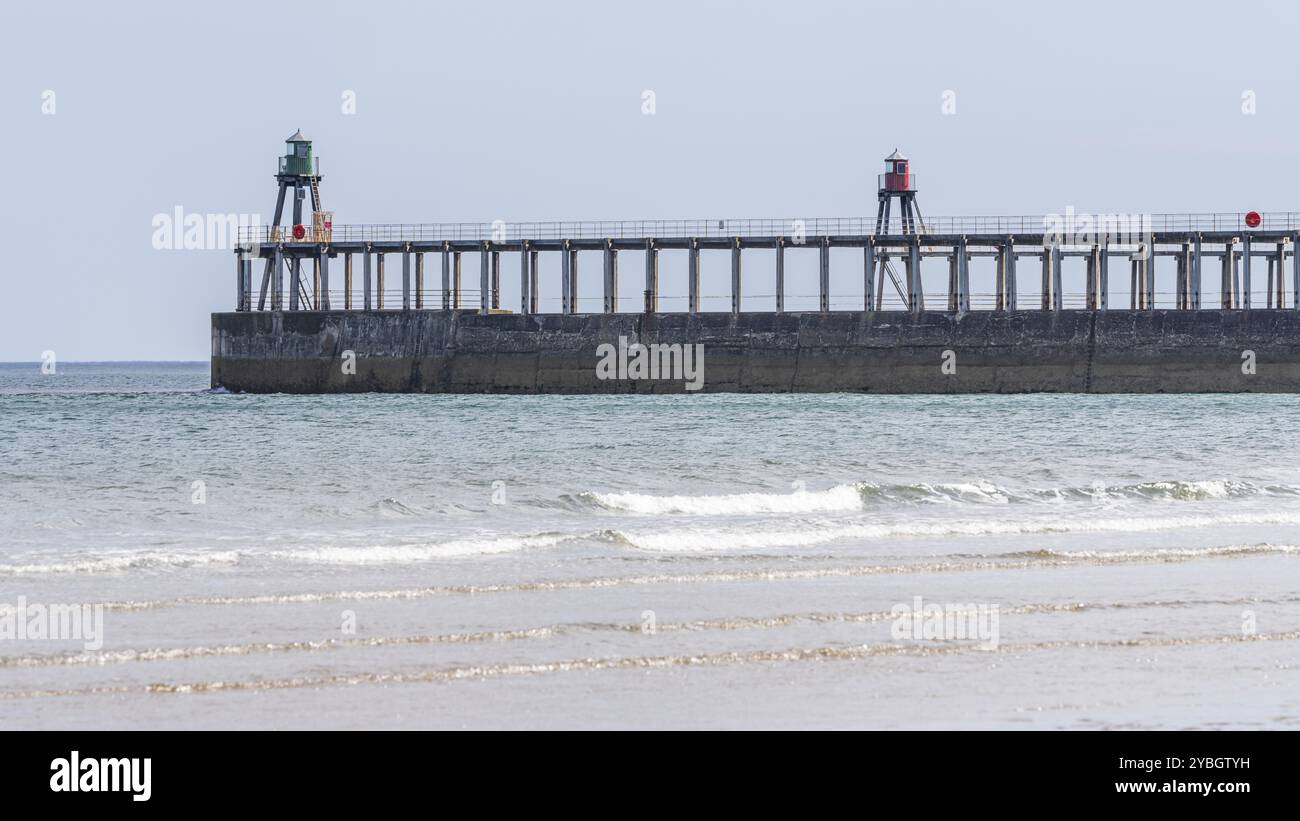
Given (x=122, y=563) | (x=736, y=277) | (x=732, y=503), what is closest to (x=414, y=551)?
(x=122, y=563)

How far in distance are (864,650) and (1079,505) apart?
10685 mm

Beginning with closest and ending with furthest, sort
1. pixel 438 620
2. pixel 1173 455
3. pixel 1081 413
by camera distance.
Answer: pixel 438 620, pixel 1173 455, pixel 1081 413

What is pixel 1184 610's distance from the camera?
11758 millimetres

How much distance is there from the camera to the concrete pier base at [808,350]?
5553 cm

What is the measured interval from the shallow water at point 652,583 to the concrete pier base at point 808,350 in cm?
2655

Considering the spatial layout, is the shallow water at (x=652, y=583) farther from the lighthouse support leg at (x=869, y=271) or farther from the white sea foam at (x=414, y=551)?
the lighthouse support leg at (x=869, y=271)

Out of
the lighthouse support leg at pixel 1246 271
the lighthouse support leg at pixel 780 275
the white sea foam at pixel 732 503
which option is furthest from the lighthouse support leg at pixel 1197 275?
the white sea foam at pixel 732 503

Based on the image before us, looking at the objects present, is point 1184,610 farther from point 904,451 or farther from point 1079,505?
point 904,451

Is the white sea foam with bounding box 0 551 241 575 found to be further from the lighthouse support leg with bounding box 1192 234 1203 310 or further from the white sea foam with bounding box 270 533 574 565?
the lighthouse support leg with bounding box 1192 234 1203 310

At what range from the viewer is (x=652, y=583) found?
1317 centimetres

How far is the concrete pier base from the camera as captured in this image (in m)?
55.5

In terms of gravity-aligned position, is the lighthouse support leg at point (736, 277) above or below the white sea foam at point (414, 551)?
above

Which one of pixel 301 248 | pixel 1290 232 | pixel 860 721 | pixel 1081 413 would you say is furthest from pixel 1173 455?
pixel 301 248
